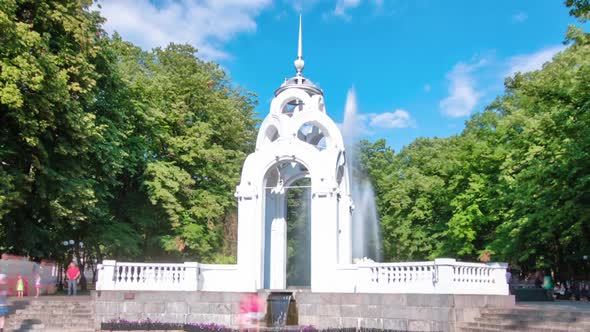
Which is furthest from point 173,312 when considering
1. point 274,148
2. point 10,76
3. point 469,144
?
point 469,144

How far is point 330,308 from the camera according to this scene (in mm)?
15414

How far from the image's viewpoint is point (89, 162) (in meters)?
23.4

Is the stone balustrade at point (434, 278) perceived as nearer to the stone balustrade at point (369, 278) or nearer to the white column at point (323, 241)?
the stone balustrade at point (369, 278)

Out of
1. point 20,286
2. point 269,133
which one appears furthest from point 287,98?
point 20,286

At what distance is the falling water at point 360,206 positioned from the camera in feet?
80.1

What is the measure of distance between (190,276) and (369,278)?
18.4 feet

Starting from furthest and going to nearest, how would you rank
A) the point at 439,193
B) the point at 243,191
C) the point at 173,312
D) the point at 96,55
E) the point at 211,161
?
the point at 439,193 < the point at 211,161 < the point at 96,55 < the point at 243,191 < the point at 173,312

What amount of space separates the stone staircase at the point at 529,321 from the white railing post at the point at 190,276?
8.01m

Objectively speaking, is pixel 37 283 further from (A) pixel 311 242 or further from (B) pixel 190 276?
(A) pixel 311 242

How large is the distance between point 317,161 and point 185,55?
19.3 meters

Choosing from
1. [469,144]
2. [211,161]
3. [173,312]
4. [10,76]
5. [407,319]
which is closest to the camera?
[407,319]

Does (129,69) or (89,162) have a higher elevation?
(129,69)

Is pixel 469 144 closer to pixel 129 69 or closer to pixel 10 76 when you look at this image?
pixel 129 69

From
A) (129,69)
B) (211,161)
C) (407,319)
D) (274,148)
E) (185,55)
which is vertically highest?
(185,55)
